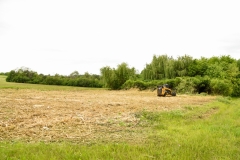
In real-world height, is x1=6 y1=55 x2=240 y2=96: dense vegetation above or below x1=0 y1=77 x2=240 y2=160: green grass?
above

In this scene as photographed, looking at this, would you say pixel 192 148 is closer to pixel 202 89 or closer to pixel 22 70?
pixel 202 89

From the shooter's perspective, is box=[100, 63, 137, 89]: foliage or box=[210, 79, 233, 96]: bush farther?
box=[100, 63, 137, 89]: foliage

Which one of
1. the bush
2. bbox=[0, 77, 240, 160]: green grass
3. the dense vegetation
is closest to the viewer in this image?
bbox=[0, 77, 240, 160]: green grass

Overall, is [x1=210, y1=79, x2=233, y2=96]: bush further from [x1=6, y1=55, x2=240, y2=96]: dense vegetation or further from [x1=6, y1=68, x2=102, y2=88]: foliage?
[x1=6, y1=68, x2=102, y2=88]: foliage

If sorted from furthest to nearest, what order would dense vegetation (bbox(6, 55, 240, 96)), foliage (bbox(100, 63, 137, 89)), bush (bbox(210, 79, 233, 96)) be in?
foliage (bbox(100, 63, 137, 89)), dense vegetation (bbox(6, 55, 240, 96)), bush (bbox(210, 79, 233, 96))

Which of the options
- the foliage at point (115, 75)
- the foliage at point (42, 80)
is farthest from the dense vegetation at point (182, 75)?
the foliage at point (42, 80)

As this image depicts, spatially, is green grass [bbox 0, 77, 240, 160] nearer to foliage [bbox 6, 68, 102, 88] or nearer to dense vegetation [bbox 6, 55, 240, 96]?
dense vegetation [bbox 6, 55, 240, 96]

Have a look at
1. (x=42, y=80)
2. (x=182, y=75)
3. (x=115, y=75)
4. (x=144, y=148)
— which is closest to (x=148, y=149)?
(x=144, y=148)

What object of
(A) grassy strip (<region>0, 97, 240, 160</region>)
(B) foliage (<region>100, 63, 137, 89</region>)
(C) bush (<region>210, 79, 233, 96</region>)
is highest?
(B) foliage (<region>100, 63, 137, 89</region>)

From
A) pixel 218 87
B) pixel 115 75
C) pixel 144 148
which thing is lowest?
pixel 144 148

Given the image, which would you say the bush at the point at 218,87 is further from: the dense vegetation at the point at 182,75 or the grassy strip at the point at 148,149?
the grassy strip at the point at 148,149

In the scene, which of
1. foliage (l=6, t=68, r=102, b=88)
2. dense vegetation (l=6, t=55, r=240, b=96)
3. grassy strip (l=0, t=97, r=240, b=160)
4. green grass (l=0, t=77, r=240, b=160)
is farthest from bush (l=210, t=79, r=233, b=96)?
foliage (l=6, t=68, r=102, b=88)

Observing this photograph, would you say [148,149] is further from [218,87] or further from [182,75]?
[182,75]

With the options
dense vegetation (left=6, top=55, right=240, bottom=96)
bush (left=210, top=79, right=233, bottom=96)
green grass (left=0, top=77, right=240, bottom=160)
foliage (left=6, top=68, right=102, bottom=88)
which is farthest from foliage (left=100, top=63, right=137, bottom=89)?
green grass (left=0, top=77, right=240, bottom=160)
